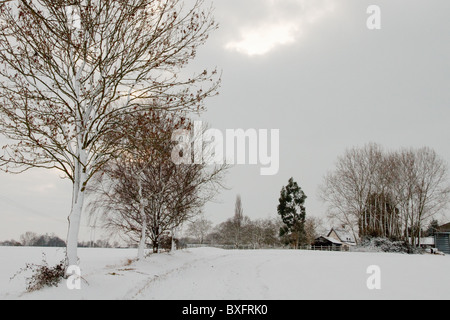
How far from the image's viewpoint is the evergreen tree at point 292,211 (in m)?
57.8

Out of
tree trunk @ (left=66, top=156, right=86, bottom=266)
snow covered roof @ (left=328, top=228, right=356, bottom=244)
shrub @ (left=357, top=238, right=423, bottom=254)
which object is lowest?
snow covered roof @ (left=328, top=228, right=356, bottom=244)

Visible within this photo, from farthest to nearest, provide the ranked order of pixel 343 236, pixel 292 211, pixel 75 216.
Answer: pixel 343 236 → pixel 292 211 → pixel 75 216

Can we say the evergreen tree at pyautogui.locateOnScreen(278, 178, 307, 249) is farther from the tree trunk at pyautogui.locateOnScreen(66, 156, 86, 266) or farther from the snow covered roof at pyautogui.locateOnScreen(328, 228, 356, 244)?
the tree trunk at pyautogui.locateOnScreen(66, 156, 86, 266)

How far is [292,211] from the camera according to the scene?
60.3m

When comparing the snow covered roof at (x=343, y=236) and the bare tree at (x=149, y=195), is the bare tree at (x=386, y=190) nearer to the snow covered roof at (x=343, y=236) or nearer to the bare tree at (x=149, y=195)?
the bare tree at (x=149, y=195)

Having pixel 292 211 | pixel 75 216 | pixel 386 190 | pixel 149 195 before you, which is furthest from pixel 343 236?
pixel 75 216

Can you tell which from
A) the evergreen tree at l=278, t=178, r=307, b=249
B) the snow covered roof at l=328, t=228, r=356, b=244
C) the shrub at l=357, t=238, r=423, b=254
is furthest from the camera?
the snow covered roof at l=328, t=228, r=356, b=244

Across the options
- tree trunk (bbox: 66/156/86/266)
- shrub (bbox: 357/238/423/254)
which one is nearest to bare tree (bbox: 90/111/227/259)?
tree trunk (bbox: 66/156/86/266)

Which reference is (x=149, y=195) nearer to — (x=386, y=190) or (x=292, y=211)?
(x=386, y=190)

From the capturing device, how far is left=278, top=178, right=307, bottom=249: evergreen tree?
5775cm

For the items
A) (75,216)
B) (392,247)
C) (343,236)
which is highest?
(75,216)

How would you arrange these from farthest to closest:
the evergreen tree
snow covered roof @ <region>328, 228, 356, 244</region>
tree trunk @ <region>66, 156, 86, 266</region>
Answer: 1. snow covered roof @ <region>328, 228, 356, 244</region>
2. the evergreen tree
3. tree trunk @ <region>66, 156, 86, 266</region>
